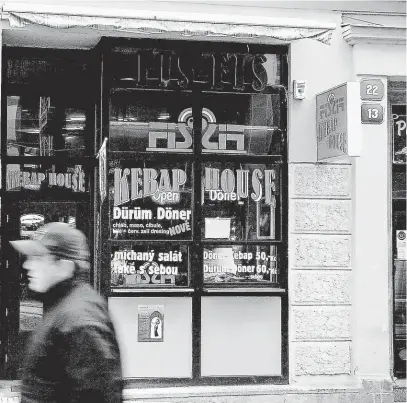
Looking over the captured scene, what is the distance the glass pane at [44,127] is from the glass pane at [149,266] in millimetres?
1305

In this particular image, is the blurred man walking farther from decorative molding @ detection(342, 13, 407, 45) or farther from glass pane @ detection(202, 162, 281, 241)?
decorative molding @ detection(342, 13, 407, 45)

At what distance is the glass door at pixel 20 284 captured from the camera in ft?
31.6

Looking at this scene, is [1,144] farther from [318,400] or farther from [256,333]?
[318,400]

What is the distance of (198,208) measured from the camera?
943 centimetres

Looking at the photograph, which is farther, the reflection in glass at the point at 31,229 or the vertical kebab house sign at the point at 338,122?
the reflection in glass at the point at 31,229

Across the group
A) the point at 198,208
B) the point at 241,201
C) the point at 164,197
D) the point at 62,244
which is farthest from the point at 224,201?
the point at 62,244

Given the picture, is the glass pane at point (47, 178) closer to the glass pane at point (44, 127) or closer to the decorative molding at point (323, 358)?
the glass pane at point (44, 127)

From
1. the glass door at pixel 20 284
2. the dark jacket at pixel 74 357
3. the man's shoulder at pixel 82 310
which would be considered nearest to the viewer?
the dark jacket at pixel 74 357

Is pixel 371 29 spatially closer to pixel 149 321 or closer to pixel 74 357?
pixel 149 321

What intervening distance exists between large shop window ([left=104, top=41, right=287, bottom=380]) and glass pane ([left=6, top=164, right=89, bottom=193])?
64 cm

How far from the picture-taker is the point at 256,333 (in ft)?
31.2

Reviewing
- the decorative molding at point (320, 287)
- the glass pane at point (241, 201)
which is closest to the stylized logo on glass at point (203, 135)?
the glass pane at point (241, 201)

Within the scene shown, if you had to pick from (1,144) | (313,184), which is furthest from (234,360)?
(1,144)

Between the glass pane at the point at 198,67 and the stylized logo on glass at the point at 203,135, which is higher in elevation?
the glass pane at the point at 198,67
